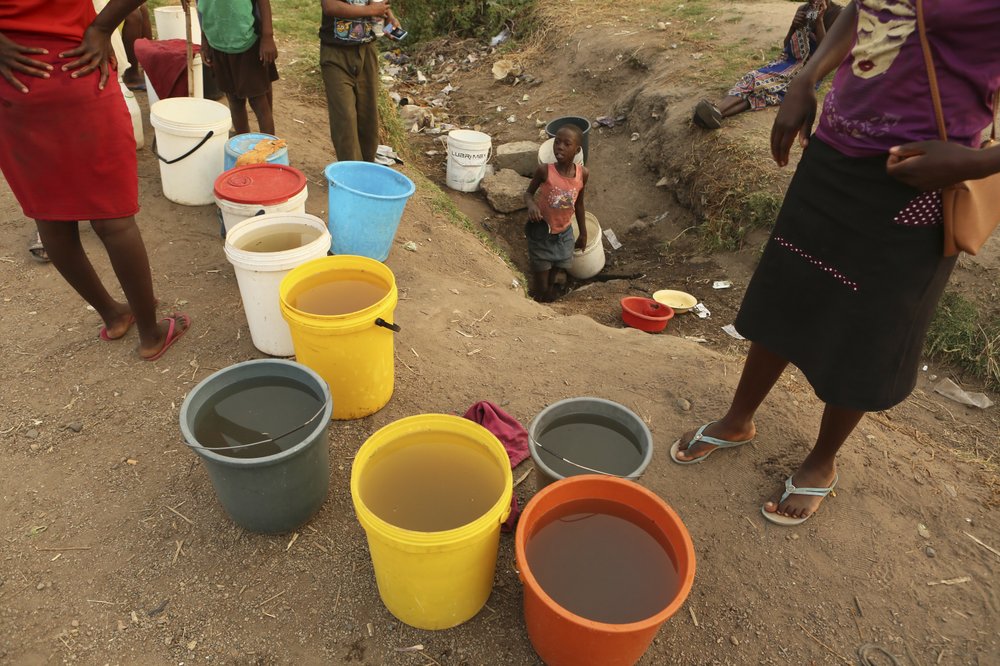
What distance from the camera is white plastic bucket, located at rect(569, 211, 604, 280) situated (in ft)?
16.8

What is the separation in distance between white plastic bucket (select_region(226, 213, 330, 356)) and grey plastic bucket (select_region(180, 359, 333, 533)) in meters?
0.54

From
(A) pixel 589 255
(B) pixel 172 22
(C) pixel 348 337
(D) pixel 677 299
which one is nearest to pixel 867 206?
(C) pixel 348 337

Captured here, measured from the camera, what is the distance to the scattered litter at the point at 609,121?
6580 mm

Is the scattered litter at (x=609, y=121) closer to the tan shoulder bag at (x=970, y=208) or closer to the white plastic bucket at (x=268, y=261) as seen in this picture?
the white plastic bucket at (x=268, y=261)

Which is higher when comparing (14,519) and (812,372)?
(812,372)

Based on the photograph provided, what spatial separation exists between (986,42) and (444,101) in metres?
7.32

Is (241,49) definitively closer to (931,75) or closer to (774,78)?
(931,75)

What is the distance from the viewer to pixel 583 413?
2236 mm

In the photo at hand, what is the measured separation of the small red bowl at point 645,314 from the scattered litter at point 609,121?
9.53ft

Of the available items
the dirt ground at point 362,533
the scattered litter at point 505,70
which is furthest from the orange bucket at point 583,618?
the scattered litter at point 505,70

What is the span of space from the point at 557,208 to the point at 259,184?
7.39 ft

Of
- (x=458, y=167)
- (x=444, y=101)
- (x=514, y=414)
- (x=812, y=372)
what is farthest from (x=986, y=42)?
(x=444, y=101)

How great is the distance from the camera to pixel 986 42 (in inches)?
55.4

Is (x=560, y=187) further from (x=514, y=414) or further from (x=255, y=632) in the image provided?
(x=255, y=632)
